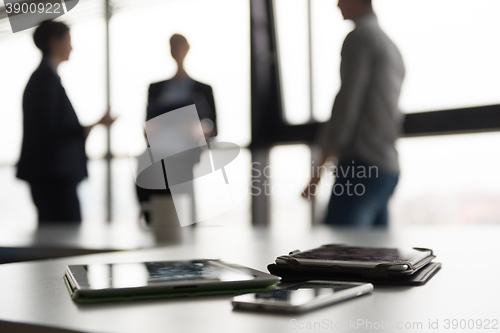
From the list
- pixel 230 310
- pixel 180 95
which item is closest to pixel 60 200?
pixel 180 95

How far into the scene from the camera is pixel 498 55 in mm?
2996

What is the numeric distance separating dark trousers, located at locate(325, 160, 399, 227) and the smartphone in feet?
5.29

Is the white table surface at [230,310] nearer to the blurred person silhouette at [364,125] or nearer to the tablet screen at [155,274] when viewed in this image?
the tablet screen at [155,274]

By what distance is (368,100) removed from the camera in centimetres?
226

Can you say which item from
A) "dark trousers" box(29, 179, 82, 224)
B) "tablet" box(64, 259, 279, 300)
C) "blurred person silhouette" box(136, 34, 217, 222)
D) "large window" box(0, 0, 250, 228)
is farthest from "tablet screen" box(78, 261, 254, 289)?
"large window" box(0, 0, 250, 228)

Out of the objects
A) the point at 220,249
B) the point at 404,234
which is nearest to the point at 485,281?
the point at 220,249

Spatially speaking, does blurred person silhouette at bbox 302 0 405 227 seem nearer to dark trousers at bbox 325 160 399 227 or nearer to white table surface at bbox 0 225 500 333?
dark trousers at bbox 325 160 399 227

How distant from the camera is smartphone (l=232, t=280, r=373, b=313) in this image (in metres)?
0.46

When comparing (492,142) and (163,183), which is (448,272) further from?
(492,142)

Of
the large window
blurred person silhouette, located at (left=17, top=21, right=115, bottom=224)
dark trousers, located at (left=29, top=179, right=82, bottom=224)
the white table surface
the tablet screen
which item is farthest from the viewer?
the large window

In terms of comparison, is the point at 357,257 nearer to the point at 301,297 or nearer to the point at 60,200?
the point at 301,297

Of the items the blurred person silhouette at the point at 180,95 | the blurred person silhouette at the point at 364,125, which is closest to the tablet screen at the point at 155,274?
the blurred person silhouette at the point at 364,125

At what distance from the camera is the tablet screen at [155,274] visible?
56 cm

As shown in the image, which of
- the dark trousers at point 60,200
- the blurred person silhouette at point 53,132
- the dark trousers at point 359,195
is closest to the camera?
the blurred person silhouette at point 53,132
